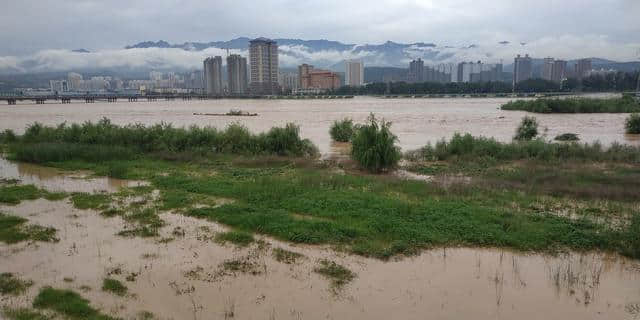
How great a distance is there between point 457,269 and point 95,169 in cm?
1276

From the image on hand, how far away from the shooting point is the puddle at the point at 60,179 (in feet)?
39.7

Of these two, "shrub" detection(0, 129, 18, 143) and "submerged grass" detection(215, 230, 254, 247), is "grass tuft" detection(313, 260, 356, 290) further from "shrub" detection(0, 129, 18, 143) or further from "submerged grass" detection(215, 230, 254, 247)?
"shrub" detection(0, 129, 18, 143)

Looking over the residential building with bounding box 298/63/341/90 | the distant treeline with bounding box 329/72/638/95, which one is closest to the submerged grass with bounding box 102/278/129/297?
the distant treeline with bounding box 329/72/638/95

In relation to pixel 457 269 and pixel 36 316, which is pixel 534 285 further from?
pixel 36 316

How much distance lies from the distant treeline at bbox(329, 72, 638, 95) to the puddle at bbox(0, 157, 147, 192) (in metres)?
129

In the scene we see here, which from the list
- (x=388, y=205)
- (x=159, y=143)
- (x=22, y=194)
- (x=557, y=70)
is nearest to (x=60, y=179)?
(x=22, y=194)

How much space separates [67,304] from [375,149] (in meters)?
10.2

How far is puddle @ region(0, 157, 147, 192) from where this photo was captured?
12094 millimetres

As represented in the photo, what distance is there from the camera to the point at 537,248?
7078 mm

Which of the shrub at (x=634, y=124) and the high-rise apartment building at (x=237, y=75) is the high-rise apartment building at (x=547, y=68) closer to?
→ the high-rise apartment building at (x=237, y=75)

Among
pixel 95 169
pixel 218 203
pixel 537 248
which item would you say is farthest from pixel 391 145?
pixel 95 169

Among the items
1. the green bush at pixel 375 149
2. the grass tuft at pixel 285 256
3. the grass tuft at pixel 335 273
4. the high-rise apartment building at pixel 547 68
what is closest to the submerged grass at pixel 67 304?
the grass tuft at pixel 285 256

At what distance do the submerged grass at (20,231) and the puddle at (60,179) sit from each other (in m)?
2.86

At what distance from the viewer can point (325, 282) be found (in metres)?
6.09
